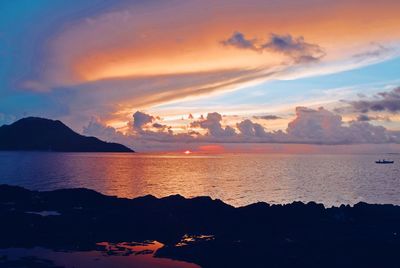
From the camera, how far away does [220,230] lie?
175ft

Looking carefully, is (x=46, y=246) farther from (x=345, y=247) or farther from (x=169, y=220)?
(x=345, y=247)

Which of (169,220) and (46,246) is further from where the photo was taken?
(169,220)

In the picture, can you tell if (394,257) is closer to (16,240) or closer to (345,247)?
(345,247)

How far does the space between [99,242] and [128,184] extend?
86140 millimetres

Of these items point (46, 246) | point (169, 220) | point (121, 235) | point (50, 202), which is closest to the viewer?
point (46, 246)

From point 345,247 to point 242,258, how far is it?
1165cm

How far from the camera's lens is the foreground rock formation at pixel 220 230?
1624 inches

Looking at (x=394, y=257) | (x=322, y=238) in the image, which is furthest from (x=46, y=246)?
(x=394, y=257)

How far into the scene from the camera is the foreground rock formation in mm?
41250

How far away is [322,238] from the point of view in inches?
1842

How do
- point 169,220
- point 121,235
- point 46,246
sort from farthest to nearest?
point 169,220
point 121,235
point 46,246

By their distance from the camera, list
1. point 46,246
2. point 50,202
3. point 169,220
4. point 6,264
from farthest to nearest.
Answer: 1. point 50,202
2. point 169,220
3. point 46,246
4. point 6,264

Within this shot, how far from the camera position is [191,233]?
52469 mm

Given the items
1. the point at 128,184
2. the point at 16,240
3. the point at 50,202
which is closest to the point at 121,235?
the point at 16,240
